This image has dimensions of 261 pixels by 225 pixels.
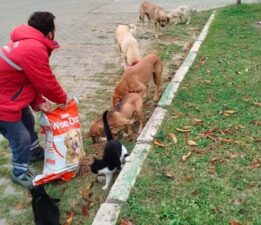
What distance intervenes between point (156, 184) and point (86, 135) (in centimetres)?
175

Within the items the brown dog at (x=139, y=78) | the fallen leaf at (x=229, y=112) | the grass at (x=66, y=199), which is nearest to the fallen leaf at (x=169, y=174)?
the grass at (x=66, y=199)

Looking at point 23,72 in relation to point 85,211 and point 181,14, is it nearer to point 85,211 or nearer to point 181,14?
point 85,211

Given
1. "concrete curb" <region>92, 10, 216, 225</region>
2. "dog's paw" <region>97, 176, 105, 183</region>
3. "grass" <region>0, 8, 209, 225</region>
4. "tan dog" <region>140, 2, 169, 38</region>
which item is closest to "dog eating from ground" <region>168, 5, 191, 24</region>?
"tan dog" <region>140, 2, 169, 38</region>

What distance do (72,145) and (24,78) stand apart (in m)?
0.94

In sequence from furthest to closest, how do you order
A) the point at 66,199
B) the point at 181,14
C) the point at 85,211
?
the point at 181,14 < the point at 66,199 < the point at 85,211

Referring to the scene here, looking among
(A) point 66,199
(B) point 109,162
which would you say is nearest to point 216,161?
(B) point 109,162

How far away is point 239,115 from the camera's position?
5.61m

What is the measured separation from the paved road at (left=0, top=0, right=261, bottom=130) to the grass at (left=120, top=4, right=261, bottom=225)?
1.54m

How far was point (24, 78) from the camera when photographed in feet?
13.8

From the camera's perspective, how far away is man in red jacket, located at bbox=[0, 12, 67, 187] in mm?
4039

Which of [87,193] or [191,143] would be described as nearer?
[87,193]

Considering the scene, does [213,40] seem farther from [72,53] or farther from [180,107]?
[180,107]

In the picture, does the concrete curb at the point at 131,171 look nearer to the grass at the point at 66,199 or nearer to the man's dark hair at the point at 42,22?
the grass at the point at 66,199

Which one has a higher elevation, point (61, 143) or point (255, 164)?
point (61, 143)
